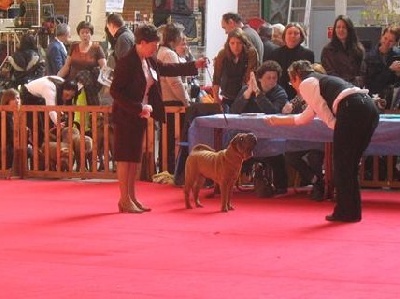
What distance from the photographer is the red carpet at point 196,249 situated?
4.79m

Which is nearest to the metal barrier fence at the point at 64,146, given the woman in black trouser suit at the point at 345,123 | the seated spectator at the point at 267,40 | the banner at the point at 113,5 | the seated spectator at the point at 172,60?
the seated spectator at the point at 172,60

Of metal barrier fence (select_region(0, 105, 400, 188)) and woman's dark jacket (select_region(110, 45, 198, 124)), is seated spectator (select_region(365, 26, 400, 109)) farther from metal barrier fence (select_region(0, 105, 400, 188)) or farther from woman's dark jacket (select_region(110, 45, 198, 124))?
woman's dark jacket (select_region(110, 45, 198, 124))

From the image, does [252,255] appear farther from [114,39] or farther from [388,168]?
[114,39]

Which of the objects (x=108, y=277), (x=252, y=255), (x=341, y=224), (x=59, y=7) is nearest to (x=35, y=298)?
(x=108, y=277)

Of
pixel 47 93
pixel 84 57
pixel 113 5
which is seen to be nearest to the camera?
pixel 47 93

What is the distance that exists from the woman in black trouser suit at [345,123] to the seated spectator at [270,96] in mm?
1672

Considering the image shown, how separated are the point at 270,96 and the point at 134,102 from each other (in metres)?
1.93

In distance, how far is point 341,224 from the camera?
6.96m

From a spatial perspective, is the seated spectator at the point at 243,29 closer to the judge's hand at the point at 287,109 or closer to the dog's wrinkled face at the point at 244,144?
the judge's hand at the point at 287,109

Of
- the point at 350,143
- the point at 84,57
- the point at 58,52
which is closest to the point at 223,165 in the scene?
the point at 350,143

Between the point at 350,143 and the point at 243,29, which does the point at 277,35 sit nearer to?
the point at 243,29

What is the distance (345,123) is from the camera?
274 inches

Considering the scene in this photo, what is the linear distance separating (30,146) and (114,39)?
149 centimetres

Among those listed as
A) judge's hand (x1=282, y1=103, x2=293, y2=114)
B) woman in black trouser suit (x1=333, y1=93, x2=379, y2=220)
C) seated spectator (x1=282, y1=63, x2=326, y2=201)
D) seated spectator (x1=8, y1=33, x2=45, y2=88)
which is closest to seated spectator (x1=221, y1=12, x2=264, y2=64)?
judge's hand (x1=282, y1=103, x2=293, y2=114)
